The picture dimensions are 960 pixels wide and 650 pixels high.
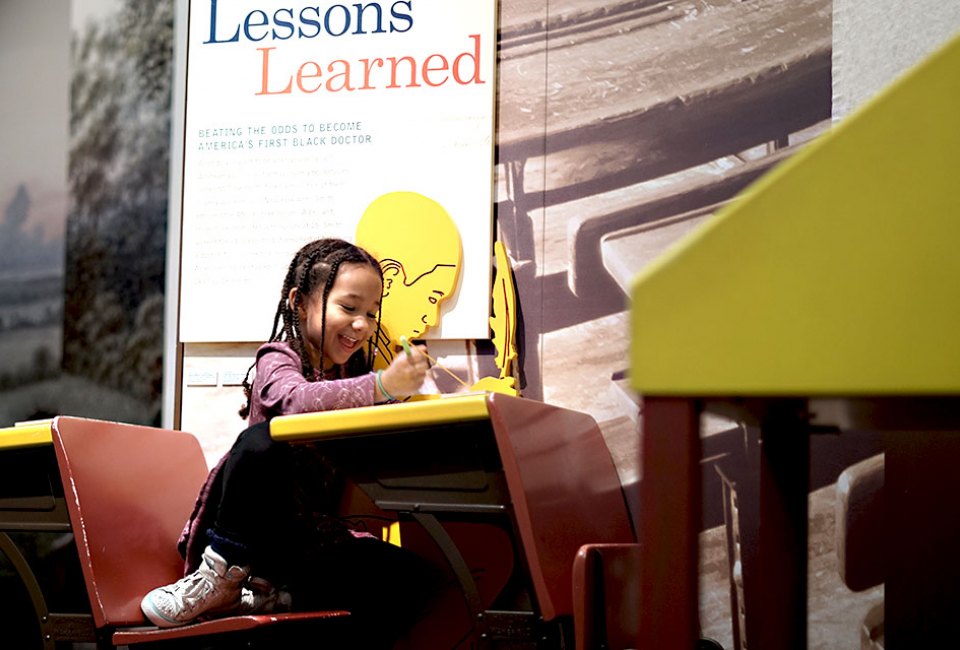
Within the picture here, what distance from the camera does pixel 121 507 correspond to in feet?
6.33

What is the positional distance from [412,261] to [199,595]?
2.98 ft

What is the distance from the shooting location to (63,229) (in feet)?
8.93

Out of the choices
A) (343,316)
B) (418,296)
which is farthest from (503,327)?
(343,316)

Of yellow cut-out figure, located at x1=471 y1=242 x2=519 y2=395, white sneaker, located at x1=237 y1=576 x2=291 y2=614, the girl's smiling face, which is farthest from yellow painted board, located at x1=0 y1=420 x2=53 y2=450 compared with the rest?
yellow cut-out figure, located at x1=471 y1=242 x2=519 y2=395

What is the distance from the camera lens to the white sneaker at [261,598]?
1845 mm

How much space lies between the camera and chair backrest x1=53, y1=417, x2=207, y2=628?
1.81 meters

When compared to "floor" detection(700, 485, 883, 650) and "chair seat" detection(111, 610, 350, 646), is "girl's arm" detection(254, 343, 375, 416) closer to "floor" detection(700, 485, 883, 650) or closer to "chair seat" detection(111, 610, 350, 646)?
"chair seat" detection(111, 610, 350, 646)

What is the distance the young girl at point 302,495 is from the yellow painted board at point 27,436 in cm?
28

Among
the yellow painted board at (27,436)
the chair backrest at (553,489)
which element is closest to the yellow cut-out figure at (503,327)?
the chair backrest at (553,489)

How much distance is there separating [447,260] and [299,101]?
56cm

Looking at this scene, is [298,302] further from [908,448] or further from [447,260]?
[908,448]

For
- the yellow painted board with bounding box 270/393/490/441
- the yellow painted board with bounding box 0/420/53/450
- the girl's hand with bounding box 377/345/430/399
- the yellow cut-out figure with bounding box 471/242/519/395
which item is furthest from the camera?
the yellow cut-out figure with bounding box 471/242/519/395

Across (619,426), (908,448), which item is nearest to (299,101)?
(619,426)

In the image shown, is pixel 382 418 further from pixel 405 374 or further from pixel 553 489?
pixel 553 489
